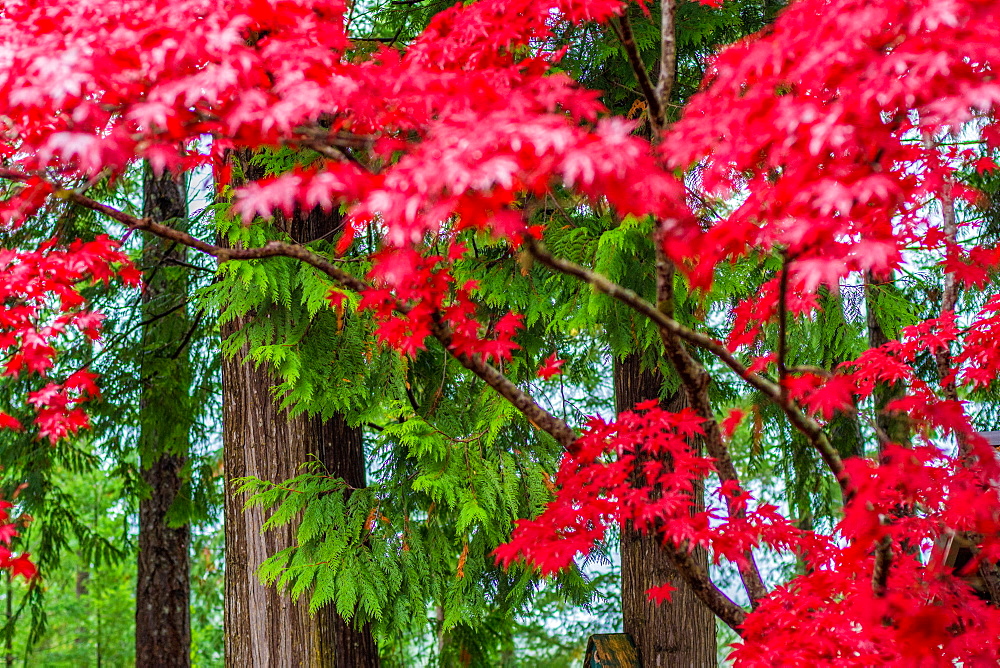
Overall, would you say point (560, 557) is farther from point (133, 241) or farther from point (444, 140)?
point (133, 241)

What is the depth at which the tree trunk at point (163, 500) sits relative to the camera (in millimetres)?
6969

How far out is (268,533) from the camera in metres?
4.93

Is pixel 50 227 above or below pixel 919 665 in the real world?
above

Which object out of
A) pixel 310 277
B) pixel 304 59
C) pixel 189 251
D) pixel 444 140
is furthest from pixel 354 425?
pixel 189 251

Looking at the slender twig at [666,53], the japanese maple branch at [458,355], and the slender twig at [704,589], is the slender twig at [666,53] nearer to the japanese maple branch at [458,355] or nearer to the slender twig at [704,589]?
the japanese maple branch at [458,355]

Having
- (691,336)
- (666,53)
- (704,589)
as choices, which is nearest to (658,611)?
(704,589)

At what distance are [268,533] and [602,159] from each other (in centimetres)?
357

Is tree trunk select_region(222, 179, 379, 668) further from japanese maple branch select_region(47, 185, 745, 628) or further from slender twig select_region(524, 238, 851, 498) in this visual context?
slender twig select_region(524, 238, 851, 498)

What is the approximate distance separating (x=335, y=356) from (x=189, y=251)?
3752 mm

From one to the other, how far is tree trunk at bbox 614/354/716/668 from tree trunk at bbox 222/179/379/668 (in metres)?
1.61

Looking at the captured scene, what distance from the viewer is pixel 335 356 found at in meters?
4.92

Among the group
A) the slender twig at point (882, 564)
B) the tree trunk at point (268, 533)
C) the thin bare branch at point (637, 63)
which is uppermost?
the thin bare branch at point (637, 63)

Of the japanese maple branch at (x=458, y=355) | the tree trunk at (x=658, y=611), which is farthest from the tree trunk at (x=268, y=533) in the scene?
the japanese maple branch at (x=458, y=355)

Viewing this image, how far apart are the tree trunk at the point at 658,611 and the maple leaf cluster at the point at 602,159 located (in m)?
1.95
